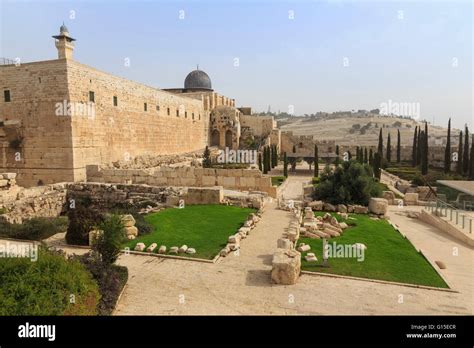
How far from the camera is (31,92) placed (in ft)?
55.2

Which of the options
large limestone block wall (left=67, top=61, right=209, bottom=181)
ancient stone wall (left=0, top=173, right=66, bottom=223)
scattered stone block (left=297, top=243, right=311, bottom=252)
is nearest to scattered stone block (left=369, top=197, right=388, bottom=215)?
scattered stone block (left=297, top=243, right=311, bottom=252)

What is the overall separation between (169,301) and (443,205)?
12424 millimetres

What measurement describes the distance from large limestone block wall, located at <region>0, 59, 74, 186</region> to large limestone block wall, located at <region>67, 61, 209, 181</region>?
20.7 inches

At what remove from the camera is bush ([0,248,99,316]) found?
448cm

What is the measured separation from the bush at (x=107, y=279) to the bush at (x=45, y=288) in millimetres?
264

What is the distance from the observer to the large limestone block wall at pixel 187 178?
17172 mm

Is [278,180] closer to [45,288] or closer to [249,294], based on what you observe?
[249,294]

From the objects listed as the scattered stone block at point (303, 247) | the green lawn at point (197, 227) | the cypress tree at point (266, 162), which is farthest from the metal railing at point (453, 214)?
the cypress tree at point (266, 162)

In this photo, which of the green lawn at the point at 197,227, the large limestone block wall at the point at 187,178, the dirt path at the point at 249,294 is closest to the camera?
the dirt path at the point at 249,294

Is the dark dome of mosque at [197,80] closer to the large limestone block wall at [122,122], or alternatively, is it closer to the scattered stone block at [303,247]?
the large limestone block wall at [122,122]

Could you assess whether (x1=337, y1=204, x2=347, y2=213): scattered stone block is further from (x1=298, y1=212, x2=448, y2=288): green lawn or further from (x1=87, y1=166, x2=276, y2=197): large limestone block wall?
(x1=87, y1=166, x2=276, y2=197): large limestone block wall

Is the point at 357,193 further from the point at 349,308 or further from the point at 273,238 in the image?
the point at 349,308

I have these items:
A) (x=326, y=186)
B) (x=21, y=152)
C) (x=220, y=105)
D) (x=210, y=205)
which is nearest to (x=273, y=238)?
(x=210, y=205)

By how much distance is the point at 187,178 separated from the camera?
1756 cm
